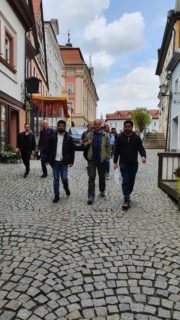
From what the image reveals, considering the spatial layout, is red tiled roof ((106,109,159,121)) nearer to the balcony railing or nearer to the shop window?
the shop window

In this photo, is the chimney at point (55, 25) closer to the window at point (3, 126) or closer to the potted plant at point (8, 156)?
the window at point (3, 126)

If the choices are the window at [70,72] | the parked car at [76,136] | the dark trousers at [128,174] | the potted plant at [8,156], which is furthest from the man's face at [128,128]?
the window at [70,72]

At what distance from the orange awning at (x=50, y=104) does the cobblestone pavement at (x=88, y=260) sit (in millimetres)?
14979

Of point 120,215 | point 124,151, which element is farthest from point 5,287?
point 124,151

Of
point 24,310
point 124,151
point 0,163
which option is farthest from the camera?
point 0,163

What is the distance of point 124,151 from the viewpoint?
7398 mm

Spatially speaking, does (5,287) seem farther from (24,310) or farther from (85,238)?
(85,238)

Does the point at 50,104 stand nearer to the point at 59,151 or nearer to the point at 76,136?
the point at 76,136

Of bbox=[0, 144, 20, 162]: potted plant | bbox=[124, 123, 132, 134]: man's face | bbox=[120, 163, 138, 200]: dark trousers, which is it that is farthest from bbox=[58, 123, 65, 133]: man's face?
bbox=[0, 144, 20, 162]: potted plant

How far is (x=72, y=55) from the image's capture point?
7325 centimetres

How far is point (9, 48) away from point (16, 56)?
568 mm

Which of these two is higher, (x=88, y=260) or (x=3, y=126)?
(x=3, y=126)

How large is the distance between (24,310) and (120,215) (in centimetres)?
354

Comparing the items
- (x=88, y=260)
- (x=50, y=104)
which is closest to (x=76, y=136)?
(x=50, y=104)
